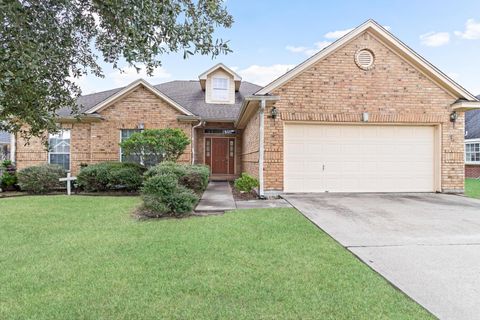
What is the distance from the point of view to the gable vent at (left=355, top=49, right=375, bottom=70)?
10.4m

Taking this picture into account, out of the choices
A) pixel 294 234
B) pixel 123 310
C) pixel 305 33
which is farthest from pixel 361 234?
pixel 305 33

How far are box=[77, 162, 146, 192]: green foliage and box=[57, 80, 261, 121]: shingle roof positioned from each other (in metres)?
4.18

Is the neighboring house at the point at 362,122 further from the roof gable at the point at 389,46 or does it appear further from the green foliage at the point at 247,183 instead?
the green foliage at the point at 247,183

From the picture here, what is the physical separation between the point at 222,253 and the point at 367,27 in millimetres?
9482

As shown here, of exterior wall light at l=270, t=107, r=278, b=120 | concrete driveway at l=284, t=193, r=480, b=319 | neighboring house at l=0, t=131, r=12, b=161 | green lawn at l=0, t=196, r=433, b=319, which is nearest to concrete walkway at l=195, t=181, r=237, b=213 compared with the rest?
green lawn at l=0, t=196, r=433, b=319

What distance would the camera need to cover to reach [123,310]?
9.54 ft

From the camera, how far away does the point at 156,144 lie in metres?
12.1

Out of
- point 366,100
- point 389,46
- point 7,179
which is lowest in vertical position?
point 7,179

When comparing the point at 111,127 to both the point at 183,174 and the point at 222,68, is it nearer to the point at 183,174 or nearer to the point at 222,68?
the point at 183,174

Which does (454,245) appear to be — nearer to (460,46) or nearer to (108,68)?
(108,68)

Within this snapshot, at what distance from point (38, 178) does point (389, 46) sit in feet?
47.6

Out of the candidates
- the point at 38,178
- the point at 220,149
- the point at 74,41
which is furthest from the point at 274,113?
the point at 38,178

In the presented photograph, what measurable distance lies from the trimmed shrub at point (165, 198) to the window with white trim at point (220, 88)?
11.7 m

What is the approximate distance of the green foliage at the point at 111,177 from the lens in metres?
11.9
